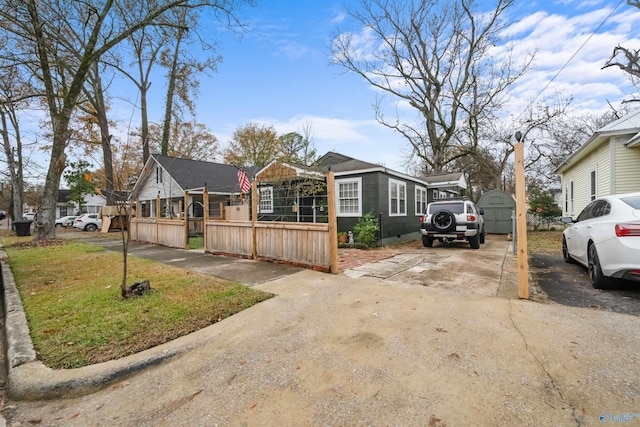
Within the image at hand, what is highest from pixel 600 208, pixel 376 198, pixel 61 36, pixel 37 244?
pixel 61 36

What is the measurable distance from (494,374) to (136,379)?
303cm

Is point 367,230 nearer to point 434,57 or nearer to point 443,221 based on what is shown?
point 443,221

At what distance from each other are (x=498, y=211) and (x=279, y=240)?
48.3ft

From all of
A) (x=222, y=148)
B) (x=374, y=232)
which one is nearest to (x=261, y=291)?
(x=374, y=232)

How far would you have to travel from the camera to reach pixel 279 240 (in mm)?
6848

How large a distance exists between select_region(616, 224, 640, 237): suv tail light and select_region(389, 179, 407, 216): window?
7263mm

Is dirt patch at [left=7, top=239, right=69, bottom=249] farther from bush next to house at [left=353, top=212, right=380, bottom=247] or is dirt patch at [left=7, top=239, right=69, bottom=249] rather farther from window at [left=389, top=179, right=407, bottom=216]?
window at [left=389, top=179, right=407, bottom=216]

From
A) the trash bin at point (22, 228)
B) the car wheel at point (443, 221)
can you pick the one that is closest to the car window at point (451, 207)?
the car wheel at point (443, 221)

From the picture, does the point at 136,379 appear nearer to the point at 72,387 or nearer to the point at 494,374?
the point at 72,387

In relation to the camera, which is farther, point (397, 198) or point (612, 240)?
point (397, 198)

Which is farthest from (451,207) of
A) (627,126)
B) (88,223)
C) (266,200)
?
(88,223)

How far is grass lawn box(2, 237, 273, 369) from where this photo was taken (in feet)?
9.30

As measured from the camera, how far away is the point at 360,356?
2.61 m

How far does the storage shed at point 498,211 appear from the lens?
15.9 meters
